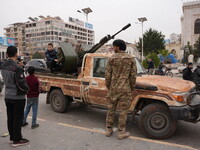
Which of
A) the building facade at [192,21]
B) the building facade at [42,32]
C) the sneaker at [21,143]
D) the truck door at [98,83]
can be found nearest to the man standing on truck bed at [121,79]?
the truck door at [98,83]

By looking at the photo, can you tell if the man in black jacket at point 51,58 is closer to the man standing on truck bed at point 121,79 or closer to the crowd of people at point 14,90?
the crowd of people at point 14,90

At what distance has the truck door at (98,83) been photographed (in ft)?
15.9

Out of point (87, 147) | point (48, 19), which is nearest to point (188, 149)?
→ point (87, 147)

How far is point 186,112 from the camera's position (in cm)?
374

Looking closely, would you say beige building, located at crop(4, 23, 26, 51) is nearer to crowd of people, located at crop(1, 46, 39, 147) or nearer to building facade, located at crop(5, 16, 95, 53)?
building facade, located at crop(5, 16, 95, 53)

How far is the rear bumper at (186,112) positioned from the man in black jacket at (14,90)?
3030 mm

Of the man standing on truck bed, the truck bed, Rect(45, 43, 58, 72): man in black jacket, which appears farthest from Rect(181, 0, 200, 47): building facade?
the man standing on truck bed

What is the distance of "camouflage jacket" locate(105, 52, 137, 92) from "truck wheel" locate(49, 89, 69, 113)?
240 centimetres

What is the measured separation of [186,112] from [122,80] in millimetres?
1426

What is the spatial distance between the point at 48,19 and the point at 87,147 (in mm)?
100368

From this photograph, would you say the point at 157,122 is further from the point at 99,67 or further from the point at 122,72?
the point at 99,67

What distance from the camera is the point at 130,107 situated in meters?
4.33

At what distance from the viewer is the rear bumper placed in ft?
12.2

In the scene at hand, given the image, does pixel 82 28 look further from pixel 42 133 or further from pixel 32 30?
pixel 42 133
